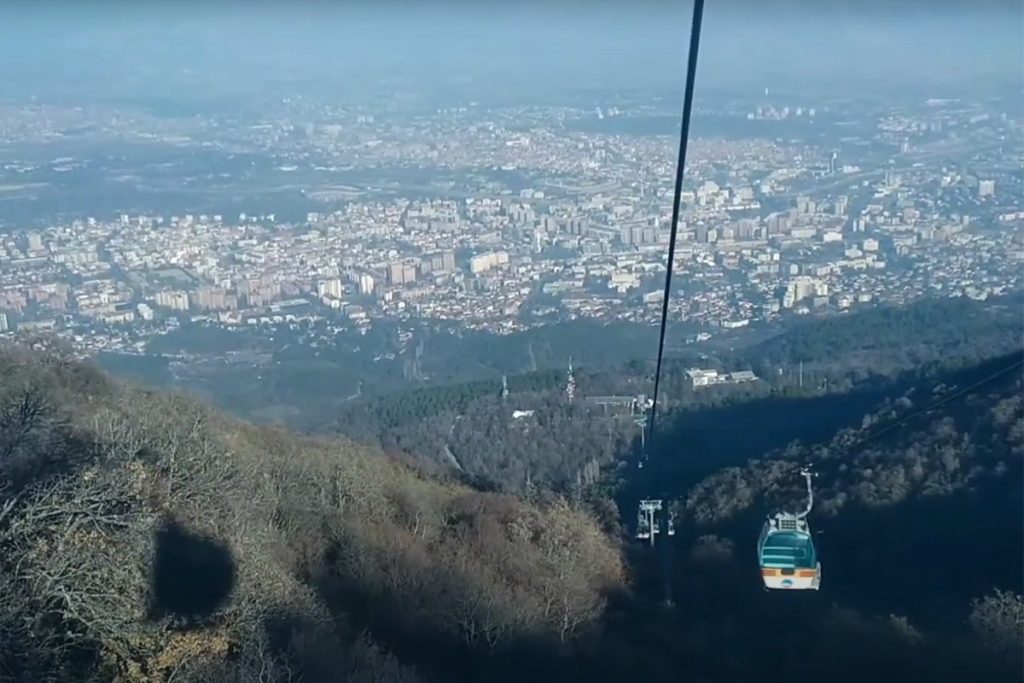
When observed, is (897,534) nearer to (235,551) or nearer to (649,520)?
(649,520)

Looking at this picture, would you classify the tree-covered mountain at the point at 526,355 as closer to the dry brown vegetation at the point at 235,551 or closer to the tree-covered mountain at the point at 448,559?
the tree-covered mountain at the point at 448,559

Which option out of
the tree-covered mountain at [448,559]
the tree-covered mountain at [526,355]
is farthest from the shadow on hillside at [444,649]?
the tree-covered mountain at [526,355]

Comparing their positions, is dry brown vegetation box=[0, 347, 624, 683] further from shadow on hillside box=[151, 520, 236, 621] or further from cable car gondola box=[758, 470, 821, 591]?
cable car gondola box=[758, 470, 821, 591]

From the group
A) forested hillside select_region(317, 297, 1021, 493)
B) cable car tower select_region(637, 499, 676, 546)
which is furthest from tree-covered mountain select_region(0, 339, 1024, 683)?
forested hillside select_region(317, 297, 1021, 493)

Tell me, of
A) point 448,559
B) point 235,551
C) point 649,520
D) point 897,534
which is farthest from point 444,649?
point 897,534

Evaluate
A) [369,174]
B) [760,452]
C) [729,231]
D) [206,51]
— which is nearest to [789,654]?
[760,452]

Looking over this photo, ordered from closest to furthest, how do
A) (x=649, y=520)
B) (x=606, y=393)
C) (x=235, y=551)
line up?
(x=235, y=551)
(x=649, y=520)
(x=606, y=393)
